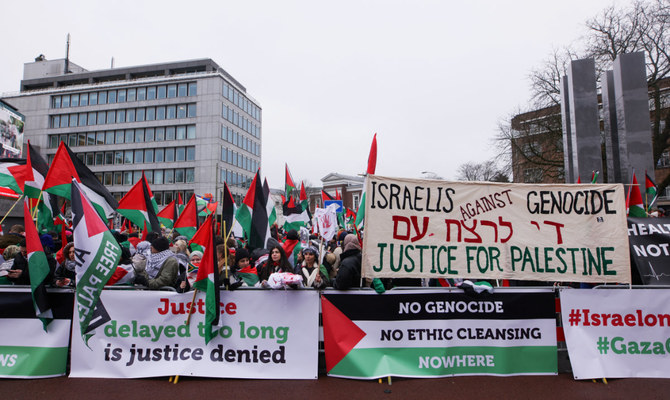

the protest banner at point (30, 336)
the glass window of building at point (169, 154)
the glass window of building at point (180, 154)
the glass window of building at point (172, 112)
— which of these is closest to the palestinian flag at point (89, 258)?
the protest banner at point (30, 336)

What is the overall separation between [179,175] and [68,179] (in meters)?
60.8

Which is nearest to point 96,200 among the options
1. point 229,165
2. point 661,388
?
point 661,388

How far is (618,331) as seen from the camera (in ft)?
16.6

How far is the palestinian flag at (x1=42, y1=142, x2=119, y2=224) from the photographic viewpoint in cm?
622

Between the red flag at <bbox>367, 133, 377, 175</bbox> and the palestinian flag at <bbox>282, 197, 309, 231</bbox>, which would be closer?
the red flag at <bbox>367, 133, 377, 175</bbox>

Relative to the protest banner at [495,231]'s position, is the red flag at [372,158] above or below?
above

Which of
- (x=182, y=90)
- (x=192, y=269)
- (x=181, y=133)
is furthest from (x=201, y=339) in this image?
(x=182, y=90)

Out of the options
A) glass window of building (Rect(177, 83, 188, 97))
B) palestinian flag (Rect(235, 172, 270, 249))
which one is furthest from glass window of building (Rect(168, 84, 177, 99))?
palestinian flag (Rect(235, 172, 270, 249))

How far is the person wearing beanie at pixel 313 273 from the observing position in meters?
5.15

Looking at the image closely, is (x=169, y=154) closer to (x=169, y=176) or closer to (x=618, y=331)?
(x=169, y=176)

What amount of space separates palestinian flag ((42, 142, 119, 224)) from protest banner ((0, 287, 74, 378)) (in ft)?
5.18

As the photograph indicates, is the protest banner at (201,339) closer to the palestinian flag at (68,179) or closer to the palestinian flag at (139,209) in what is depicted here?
the palestinian flag at (68,179)

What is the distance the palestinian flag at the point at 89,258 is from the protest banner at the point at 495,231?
3005 mm

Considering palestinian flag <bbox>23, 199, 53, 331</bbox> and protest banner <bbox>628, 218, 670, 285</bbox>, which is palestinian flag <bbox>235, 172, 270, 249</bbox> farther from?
protest banner <bbox>628, 218, 670, 285</bbox>
